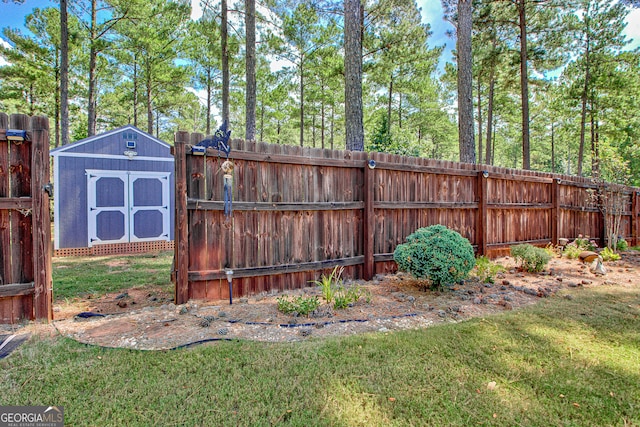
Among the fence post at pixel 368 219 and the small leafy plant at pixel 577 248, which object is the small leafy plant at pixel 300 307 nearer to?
the fence post at pixel 368 219

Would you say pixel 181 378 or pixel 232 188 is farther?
pixel 232 188

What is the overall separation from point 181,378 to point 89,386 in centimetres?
50

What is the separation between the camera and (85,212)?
24.2 feet

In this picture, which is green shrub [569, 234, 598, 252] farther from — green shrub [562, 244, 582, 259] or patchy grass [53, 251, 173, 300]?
patchy grass [53, 251, 173, 300]

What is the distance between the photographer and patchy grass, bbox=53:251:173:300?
4.27 meters

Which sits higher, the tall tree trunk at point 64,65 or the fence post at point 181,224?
the tall tree trunk at point 64,65

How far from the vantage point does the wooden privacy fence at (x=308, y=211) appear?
3.35m

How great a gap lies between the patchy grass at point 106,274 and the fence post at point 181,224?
1.25 metres

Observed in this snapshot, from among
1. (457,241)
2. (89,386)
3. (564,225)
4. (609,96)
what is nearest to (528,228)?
(564,225)

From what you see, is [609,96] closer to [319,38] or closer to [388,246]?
[319,38]

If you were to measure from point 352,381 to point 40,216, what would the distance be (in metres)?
2.99

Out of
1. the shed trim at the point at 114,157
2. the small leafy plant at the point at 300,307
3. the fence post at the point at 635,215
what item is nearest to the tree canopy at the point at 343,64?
the fence post at the point at 635,215

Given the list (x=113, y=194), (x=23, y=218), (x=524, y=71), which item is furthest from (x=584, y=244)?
(x=113, y=194)

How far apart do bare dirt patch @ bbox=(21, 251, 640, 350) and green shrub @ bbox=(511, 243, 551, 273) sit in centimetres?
32
